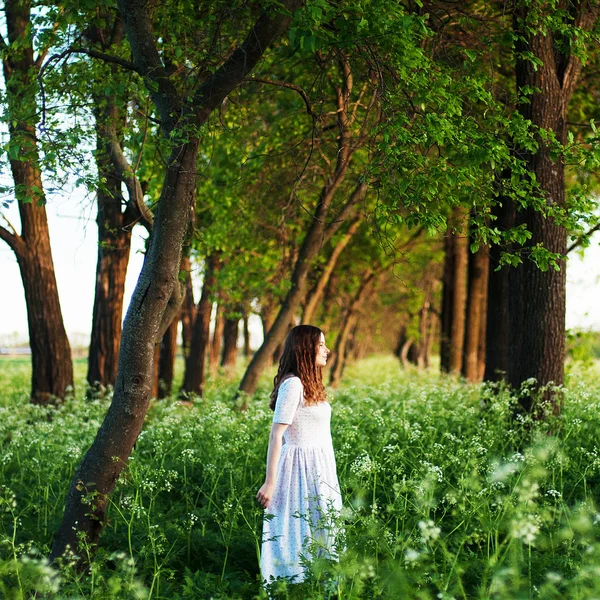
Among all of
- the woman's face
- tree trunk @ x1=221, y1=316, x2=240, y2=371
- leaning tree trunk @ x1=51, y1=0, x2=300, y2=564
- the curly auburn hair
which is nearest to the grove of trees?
leaning tree trunk @ x1=51, y1=0, x2=300, y2=564

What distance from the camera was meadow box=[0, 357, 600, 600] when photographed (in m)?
4.84

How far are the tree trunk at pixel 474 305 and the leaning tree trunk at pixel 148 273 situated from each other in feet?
42.0

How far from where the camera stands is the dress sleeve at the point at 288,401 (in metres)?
6.18

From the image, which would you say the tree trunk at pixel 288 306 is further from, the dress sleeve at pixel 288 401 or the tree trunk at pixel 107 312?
the dress sleeve at pixel 288 401

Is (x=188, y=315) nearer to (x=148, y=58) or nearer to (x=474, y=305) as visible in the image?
(x=474, y=305)

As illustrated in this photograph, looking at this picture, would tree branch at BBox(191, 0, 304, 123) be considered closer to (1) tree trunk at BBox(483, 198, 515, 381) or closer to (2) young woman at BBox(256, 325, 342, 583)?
(2) young woman at BBox(256, 325, 342, 583)

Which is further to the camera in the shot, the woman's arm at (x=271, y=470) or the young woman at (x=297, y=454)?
the young woman at (x=297, y=454)

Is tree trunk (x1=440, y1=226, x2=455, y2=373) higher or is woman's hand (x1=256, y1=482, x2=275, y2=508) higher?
tree trunk (x1=440, y1=226, x2=455, y2=373)

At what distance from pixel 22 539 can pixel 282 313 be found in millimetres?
7755

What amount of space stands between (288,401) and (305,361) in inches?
13.6

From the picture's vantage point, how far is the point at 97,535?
684cm

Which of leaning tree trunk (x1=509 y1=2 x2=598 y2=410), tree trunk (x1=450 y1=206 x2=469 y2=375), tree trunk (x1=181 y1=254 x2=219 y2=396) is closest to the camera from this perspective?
leaning tree trunk (x1=509 y1=2 x2=598 y2=410)

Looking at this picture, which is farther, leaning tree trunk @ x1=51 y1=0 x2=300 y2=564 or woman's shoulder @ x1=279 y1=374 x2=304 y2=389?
leaning tree trunk @ x1=51 y1=0 x2=300 y2=564

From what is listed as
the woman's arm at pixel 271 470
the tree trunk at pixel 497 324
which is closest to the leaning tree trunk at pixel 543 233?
the tree trunk at pixel 497 324
